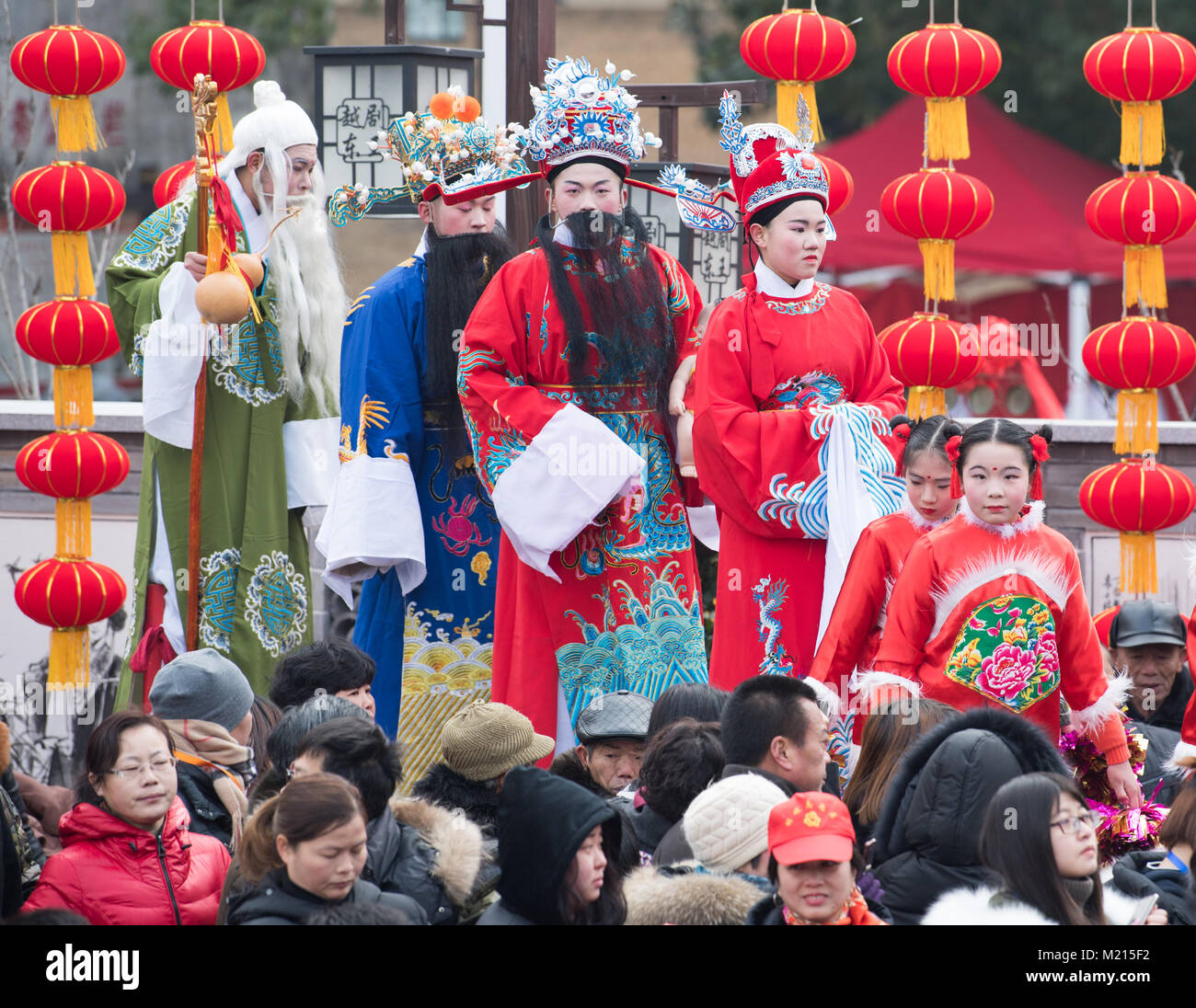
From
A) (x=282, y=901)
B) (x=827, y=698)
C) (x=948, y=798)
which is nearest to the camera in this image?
(x=282, y=901)

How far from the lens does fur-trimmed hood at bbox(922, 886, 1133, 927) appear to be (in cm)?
321

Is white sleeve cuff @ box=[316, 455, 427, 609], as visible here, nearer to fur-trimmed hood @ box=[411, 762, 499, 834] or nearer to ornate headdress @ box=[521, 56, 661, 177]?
ornate headdress @ box=[521, 56, 661, 177]

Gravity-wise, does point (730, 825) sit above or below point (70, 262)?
below

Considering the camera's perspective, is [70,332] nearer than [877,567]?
No

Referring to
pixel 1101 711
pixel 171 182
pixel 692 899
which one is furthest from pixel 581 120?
pixel 692 899

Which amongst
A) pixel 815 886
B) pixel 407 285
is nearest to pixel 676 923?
pixel 815 886

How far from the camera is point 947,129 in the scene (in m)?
6.64

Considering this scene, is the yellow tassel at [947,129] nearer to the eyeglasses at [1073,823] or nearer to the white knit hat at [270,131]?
the white knit hat at [270,131]

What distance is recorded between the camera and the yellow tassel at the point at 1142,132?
21.3 ft

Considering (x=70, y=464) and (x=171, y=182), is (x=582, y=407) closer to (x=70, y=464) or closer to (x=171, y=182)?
(x=70, y=464)

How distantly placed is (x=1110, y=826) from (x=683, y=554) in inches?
58.8

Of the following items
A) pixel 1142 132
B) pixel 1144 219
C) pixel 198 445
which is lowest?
pixel 198 445

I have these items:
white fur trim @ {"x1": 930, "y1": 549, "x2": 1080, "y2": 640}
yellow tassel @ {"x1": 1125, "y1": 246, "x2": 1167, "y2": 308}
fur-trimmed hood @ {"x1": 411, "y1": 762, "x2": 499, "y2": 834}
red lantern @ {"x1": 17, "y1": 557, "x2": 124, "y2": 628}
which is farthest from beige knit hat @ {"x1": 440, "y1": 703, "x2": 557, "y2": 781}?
yellow tassel @ {"x1": 1125, "y1": 246, "x2": 1167, "y2": 308}

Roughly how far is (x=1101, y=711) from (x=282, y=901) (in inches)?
81.3
